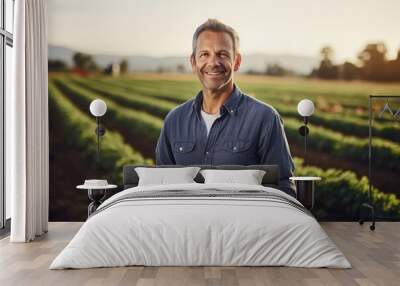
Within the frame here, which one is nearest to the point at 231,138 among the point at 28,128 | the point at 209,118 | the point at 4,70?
the point at 209,118

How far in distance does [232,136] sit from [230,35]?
1.33 meters

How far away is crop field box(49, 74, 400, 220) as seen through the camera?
25.8 ft

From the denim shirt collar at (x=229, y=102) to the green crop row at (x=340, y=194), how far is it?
117 centimetres

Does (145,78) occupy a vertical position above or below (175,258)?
above

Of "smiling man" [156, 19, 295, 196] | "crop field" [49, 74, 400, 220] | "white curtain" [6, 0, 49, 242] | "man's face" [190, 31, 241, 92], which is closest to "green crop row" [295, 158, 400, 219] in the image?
"crop field" [49, 74, 400, 220]

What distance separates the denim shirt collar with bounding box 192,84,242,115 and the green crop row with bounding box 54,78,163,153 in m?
0.55

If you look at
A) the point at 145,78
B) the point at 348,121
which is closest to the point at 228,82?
the point at 145,78

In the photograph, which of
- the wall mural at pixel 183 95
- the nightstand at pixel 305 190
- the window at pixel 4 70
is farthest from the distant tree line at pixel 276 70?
the window at pixel 4 70

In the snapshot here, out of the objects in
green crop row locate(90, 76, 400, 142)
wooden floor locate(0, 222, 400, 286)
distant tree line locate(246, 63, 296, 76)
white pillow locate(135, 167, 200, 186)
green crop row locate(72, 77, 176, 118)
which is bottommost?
wooden floor locate(0, 222, 400, 286)

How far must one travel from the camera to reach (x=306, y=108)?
748cm

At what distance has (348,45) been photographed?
26.2 feet

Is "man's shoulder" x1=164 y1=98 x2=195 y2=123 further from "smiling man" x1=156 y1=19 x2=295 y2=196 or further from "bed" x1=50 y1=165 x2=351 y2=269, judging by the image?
"bed" x1=50 y1=165 x2=351 y2=269

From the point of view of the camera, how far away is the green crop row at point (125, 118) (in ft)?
26.1

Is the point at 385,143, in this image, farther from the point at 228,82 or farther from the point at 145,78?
the point at 145,78
